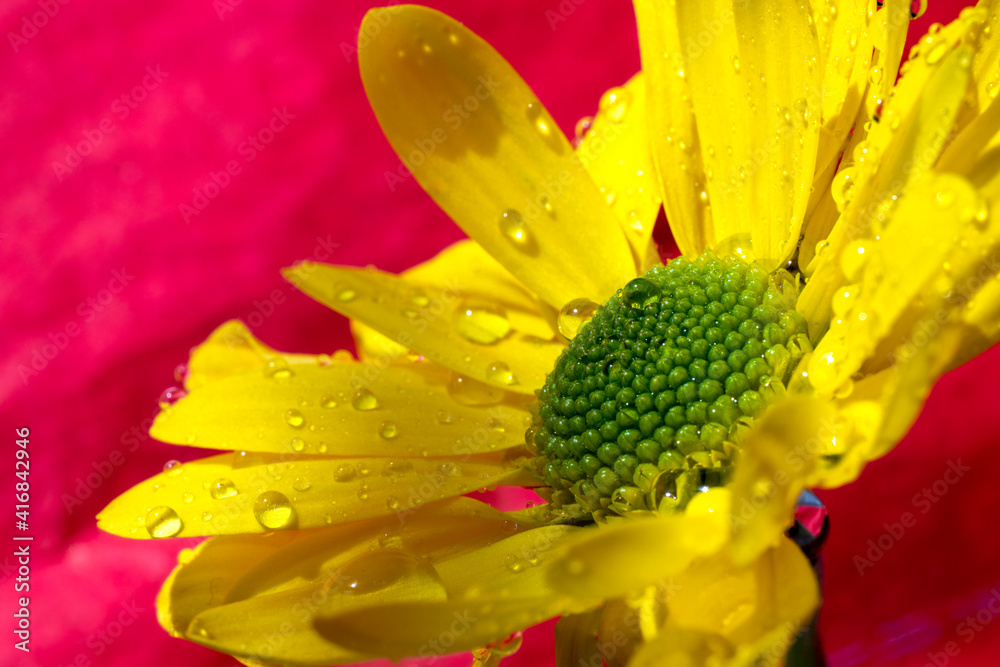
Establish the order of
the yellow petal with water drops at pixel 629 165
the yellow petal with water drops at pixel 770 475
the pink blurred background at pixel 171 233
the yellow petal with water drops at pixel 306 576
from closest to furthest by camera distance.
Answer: the yellow petal with water drops at pixel 770 475, the yellow petal with water drops at pixel 306 576, the yellow petal with water drops at pixel 629 165, the pink blurred background at pixel 171 233

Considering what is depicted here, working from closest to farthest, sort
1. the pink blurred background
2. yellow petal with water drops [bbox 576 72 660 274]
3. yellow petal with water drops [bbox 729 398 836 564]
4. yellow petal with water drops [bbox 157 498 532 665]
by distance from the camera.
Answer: yellow petal with water drops [bbox 729 398 836 564] < yellow petal with water drops [bbox 157 498 532 665] < yellow petal with water drops [bbox 576 72 660 274] < the pink blurred background

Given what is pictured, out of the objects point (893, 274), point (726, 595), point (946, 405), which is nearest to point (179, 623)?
point (726, 595)

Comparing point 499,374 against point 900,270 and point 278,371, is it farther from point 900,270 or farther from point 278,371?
point 900,270

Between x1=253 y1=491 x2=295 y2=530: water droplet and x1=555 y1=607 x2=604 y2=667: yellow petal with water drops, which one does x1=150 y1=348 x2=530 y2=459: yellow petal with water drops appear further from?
x1=555 y1=607 x2=604 y2=667: yellow petal with water drops

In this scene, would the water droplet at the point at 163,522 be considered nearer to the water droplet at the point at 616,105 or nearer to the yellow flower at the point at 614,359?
the yellow flower at the point at 614,359

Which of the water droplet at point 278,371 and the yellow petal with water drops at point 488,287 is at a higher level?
the yellow petal with water drops at point 488,287

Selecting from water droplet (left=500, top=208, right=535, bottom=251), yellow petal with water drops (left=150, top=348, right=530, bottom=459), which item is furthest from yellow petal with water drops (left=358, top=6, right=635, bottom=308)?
yellow petal with water drops (left=150, top=348, right=530, bottom=459)

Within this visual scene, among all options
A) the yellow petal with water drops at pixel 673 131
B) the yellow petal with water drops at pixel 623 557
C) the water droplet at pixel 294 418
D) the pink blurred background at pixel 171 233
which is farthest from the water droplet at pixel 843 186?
the pink blurred background at pixel 171 233

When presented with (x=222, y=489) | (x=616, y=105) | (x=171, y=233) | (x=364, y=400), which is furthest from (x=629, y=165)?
(x=171, y=233)
